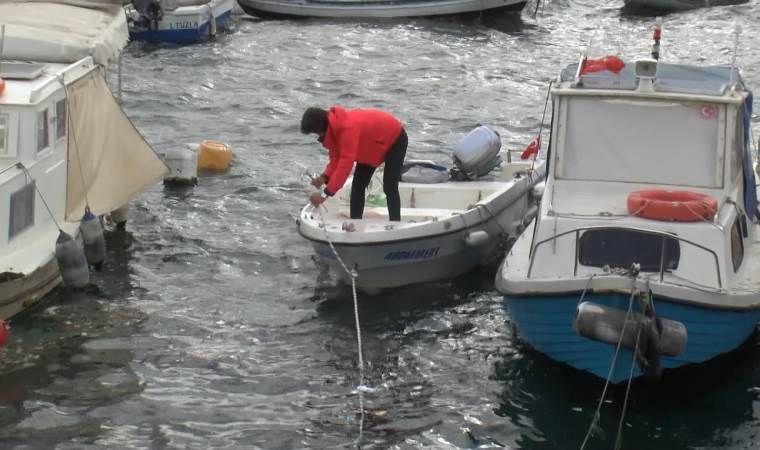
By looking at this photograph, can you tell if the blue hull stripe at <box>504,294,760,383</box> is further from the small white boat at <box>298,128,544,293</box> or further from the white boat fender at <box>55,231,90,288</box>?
the white boat fender at <box>55,231,90,288</box>

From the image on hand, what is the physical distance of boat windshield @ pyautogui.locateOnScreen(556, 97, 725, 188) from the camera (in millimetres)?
12883

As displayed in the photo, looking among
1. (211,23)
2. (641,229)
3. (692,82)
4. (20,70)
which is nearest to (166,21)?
(211,23)

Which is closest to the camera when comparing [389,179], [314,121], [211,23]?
[314,121]

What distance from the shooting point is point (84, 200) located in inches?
598

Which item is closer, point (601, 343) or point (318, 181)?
point (601, 343)

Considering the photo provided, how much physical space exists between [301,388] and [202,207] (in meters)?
5.92

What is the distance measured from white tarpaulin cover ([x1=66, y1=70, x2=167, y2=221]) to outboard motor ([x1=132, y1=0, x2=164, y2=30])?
1247cm

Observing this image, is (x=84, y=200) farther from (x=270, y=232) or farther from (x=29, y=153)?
(x=270, y=232)

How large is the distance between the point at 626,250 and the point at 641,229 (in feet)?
0.74

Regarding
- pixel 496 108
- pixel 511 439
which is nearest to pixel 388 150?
pixel 511 439

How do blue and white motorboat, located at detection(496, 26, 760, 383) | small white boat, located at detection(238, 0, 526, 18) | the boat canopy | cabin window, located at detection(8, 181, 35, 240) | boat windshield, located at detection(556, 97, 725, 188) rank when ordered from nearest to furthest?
blue and white motorboat, located at detection(496, 26, 760, 383) < boat windshield, located at detection(556, 97, 725, 188) < the boat canopy < cabin window, located at detection(8, 181, 35, 240) < small white boat, located at detection(238, 0, 526, 18)

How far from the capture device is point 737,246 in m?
12.6

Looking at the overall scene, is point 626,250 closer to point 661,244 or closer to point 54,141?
point 661,244

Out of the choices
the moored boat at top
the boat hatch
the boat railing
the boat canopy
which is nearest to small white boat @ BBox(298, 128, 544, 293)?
the boat canopy
